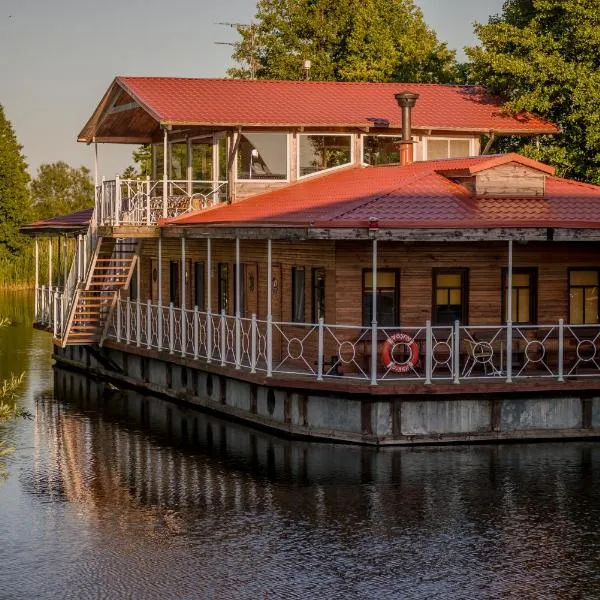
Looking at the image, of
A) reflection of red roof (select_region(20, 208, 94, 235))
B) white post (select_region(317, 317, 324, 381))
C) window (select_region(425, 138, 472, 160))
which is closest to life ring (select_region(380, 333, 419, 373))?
white post (select_region(317, 317, 324, 381))

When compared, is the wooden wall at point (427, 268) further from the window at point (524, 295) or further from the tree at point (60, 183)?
the tree at point (60, 183)

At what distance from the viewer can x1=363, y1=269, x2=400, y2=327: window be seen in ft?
102

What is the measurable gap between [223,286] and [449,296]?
7.67m

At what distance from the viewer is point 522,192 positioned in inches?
1262

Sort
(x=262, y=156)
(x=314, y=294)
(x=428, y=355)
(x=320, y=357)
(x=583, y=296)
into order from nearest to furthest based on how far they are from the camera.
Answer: (x=428, y=355), (x=320, y=357), (x=314, y=294), (x=583, y=296), (x=262, y=156)

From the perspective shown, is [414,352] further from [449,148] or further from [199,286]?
[449,148]

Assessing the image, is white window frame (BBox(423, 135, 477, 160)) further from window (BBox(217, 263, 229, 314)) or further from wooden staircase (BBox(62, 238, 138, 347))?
wooden staircase (BBox(62, 238, 138, 347))

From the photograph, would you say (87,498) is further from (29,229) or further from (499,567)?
(29,229)

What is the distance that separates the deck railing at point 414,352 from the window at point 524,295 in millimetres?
637

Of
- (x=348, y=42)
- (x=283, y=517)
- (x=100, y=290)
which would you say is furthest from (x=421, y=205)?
(x=348, y=42)

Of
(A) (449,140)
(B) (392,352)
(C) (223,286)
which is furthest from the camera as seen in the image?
(A) (449,140)

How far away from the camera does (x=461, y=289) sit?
31.7 meters

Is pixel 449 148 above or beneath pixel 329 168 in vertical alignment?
above

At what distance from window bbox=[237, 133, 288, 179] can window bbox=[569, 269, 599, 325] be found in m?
9.59
